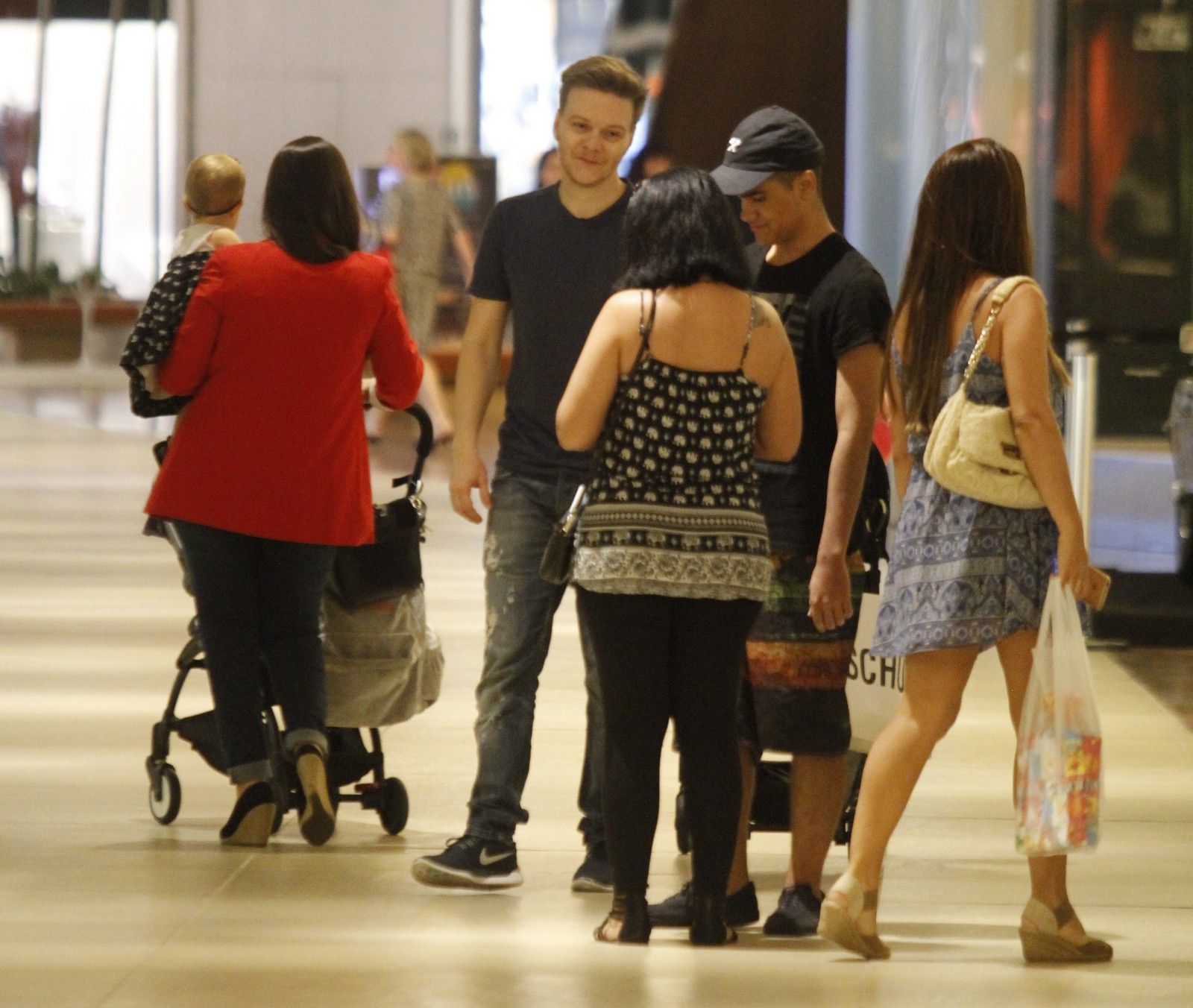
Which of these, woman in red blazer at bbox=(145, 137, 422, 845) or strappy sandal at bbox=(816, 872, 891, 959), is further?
woman in red blazer at bbox=(145, 137, 422, 845)

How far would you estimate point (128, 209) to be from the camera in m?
33.3

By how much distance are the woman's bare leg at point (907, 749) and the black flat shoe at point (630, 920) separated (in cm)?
45

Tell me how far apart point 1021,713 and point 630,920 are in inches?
36.2

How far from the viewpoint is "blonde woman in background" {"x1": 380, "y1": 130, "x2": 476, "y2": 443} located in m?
15.8

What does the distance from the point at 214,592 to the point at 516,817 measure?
943 millimetres

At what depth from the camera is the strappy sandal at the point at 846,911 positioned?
4.33 m

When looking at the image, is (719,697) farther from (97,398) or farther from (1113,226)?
(97,398)

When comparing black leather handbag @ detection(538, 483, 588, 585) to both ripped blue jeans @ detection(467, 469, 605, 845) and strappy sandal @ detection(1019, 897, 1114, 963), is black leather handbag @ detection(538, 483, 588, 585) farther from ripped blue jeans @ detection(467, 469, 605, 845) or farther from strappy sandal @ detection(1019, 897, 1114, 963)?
strappy sandal @ detection(1019, 897, 1114, 963)

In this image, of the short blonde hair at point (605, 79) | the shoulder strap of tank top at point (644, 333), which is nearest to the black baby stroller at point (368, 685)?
the short blonde hair at point (605, 79)

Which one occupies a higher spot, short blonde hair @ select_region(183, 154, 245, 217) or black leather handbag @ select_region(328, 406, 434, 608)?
short blonde hair @ select_region(183, 154, 245, 217)

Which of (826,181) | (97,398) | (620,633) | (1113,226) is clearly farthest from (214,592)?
(97,398)

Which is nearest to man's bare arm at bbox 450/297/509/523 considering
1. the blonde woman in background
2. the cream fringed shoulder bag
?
the cream fringed shoulder bag

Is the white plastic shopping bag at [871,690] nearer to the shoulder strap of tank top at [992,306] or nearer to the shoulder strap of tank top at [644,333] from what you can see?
the shoulder strap of tank top at [992,306]

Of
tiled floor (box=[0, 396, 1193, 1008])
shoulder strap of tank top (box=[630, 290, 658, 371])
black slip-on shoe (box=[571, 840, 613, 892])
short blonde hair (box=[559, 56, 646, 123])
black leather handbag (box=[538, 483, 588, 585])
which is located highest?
short blonde hair (box=[559, 56, 646, 123])
